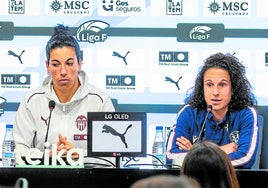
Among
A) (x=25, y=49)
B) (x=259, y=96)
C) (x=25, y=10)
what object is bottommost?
(x=259, y=96)

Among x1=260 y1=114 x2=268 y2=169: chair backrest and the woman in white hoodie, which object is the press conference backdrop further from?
x1=260 y1=114 x2=268 y2=169: chair backrest

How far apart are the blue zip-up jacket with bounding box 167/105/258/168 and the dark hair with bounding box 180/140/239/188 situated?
1582 millimetres

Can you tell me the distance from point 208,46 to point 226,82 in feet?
2.51

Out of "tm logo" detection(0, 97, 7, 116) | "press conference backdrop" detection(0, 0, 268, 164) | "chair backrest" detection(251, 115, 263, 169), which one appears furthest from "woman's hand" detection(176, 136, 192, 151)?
"tm logo" detection(0, 97, 7, 116)

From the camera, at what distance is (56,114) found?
411cm

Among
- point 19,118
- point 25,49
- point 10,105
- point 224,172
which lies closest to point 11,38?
point 25,49

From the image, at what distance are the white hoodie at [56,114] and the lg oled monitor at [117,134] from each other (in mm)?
665

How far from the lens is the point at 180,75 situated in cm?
466

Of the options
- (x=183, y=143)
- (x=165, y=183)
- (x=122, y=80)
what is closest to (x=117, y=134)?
(x=183, y=143)

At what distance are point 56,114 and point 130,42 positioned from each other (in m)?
0.92

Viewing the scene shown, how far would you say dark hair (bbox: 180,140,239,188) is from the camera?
6.48 feet

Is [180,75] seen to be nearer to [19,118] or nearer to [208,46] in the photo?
[208,46]

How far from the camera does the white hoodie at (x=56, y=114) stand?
12.9 feet

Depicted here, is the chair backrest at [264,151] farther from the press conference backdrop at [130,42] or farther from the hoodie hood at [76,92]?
the hoodie hood at [76,92]
